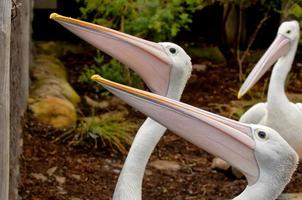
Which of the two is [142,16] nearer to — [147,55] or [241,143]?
[147,55]

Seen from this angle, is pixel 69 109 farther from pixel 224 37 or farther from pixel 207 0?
pixel 224 37

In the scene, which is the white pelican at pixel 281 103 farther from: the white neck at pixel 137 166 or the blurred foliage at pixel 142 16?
the white neck at pixel 137 166

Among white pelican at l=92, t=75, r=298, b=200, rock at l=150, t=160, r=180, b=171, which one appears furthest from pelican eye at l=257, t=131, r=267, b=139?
rock at l=150, t=160, r=180, b=171

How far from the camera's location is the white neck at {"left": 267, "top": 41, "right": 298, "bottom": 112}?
17.3 feet

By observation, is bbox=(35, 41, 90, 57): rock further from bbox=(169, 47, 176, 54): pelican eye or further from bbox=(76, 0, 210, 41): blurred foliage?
bbox=(169, 47, 176, 54): pelican eye

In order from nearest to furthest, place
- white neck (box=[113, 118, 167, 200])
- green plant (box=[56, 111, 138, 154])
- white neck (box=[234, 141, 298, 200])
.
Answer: white neck (box=[234, 141, 298, 200])
white neck (box=[113, 118, 167, 200])
green plant (box=[56, 111, 138, 154])

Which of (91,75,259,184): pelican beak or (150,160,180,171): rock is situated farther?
(150,160,180,171): rock

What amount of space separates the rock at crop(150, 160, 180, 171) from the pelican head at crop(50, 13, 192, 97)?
7.34ft

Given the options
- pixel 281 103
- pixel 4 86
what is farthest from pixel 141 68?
pixel 281 103

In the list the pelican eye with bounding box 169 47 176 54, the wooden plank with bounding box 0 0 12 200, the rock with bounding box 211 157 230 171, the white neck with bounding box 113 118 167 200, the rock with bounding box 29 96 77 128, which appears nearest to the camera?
the wooden plank with bounding box 0 0 12 200

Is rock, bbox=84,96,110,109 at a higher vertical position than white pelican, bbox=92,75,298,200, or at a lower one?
lower

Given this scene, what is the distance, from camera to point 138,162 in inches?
138

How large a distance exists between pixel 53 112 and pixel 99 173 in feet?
2.74

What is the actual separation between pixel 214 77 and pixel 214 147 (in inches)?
214
